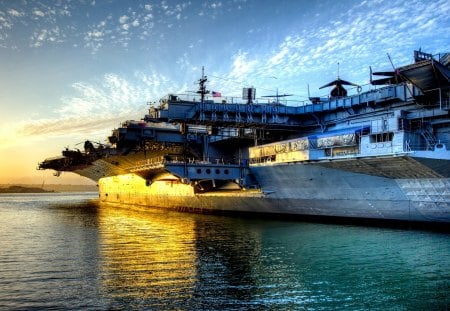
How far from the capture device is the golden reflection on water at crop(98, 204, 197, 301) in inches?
363

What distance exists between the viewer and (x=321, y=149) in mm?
22625

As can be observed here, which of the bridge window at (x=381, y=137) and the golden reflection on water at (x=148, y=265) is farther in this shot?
the bridge window at (x=381, y=137)

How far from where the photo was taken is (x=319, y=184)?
23.4 meters

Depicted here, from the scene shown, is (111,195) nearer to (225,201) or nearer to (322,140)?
(225,201)

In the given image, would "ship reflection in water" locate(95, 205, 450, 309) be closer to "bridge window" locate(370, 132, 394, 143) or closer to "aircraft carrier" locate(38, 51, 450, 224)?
"aircraft carrier" locate(38, 51, 450, 224)

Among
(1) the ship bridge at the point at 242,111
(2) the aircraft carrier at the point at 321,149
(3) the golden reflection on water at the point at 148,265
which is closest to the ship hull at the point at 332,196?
(2) the aircraft carrier at the point at 321,149

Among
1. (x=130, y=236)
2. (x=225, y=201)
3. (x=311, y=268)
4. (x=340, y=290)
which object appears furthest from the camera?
(x=225, y=201)

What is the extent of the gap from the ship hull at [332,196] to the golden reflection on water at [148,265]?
8114 mm

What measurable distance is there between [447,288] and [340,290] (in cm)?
249

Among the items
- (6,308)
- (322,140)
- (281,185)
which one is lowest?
(6,308)

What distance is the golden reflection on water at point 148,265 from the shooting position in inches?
363

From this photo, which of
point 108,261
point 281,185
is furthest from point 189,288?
point 281,185

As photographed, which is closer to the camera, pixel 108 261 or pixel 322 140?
pixel 108 261

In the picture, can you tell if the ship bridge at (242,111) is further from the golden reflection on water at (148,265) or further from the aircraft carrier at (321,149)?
the golden reflection on water at (148,265)
